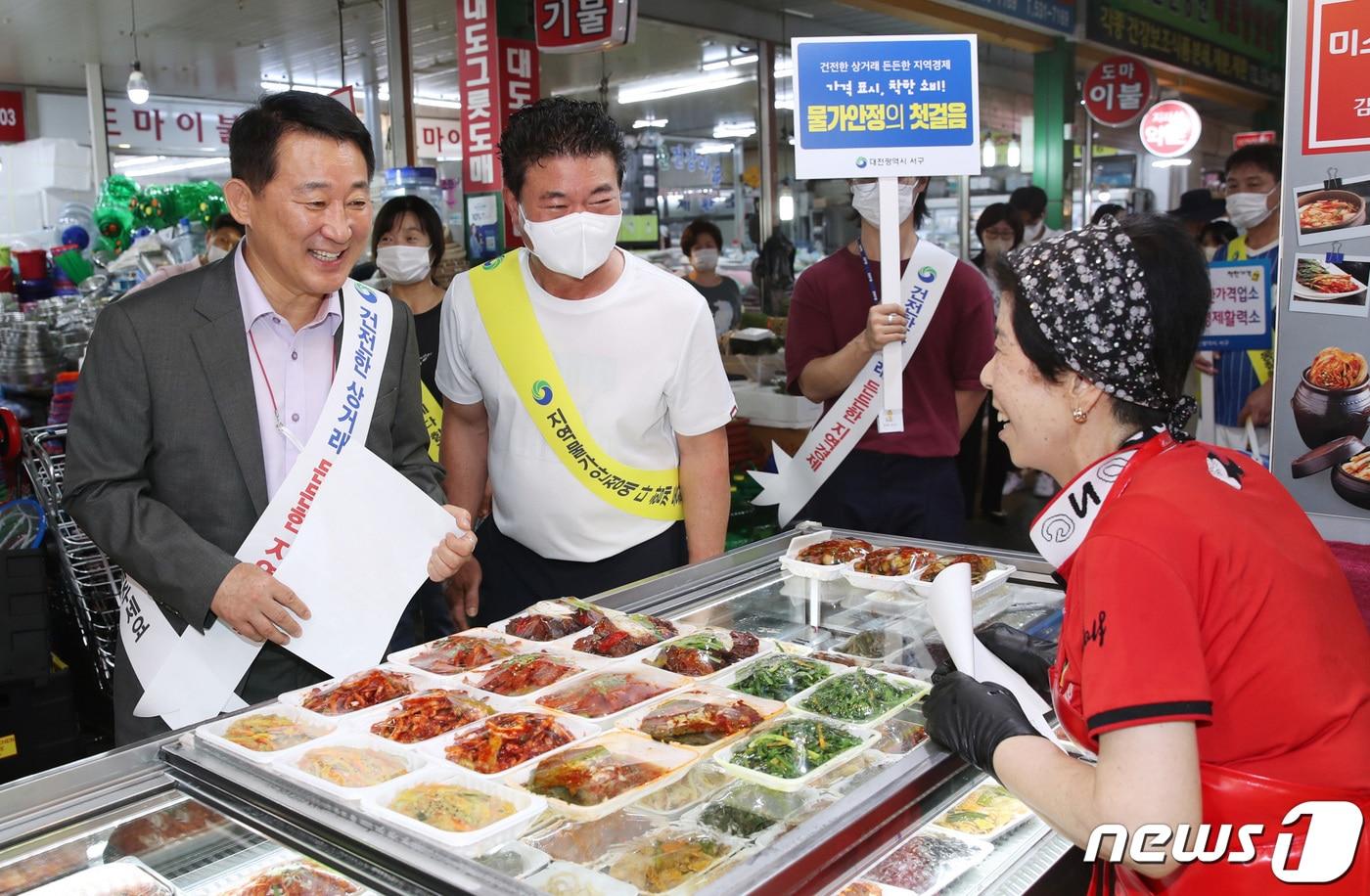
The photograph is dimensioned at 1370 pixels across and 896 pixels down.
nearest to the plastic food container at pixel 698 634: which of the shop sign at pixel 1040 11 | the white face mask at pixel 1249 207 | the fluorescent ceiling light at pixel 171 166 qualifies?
the white face mask at pixel 1249 207

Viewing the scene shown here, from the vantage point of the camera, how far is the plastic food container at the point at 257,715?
5.14 feet

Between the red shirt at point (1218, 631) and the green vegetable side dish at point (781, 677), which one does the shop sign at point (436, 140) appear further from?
the red shirt at point (1218, 631)

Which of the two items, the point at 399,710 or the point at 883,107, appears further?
the point at 883,107

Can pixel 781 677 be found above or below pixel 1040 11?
below

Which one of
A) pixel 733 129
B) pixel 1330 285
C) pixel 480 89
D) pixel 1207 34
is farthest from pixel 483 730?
pixel 1207 34

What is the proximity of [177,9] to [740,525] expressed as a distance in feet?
26.1

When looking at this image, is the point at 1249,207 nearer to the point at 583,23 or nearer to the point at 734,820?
the point at 583,23

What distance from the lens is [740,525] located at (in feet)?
18.4

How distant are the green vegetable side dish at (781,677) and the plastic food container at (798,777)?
4.7 inches

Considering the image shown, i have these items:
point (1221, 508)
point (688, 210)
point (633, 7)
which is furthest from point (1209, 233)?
point (1221, 508)

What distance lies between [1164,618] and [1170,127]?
13.7 metres

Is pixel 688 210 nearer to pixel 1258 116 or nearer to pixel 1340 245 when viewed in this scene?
pixel 1340 245

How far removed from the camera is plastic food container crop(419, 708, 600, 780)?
1529mm

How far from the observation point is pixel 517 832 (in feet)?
4.54
